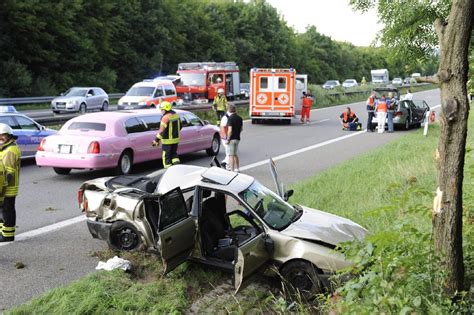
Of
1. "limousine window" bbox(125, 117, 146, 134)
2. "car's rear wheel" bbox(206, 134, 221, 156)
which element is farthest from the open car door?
"car's rear wheel" bbox(206, 134, 221, 156)

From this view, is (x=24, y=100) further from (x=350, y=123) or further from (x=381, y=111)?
(x=381, y=111)

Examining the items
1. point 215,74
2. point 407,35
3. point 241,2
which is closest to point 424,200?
point 407,35

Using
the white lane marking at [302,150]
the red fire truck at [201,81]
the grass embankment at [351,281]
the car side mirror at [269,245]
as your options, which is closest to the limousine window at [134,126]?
the white lane marking at [302,150]

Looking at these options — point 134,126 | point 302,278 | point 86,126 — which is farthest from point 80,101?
point 302,278

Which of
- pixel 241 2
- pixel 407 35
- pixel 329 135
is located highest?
pixel 241 2

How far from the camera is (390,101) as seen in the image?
2378 centimetres

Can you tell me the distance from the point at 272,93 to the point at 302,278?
21051 millimetres

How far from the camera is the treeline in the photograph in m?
40.1

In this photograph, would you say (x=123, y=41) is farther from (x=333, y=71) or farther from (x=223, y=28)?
(x=333, y=71)

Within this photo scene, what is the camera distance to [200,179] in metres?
6.64

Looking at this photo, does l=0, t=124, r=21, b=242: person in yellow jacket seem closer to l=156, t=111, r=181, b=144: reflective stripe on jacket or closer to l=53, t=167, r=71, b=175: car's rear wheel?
l=156, t=111, r=181, b=144: reflective stripe on jacket

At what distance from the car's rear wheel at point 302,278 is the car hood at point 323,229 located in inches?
12.5

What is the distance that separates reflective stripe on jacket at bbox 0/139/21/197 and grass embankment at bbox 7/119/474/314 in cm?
148

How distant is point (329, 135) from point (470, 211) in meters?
17.7
